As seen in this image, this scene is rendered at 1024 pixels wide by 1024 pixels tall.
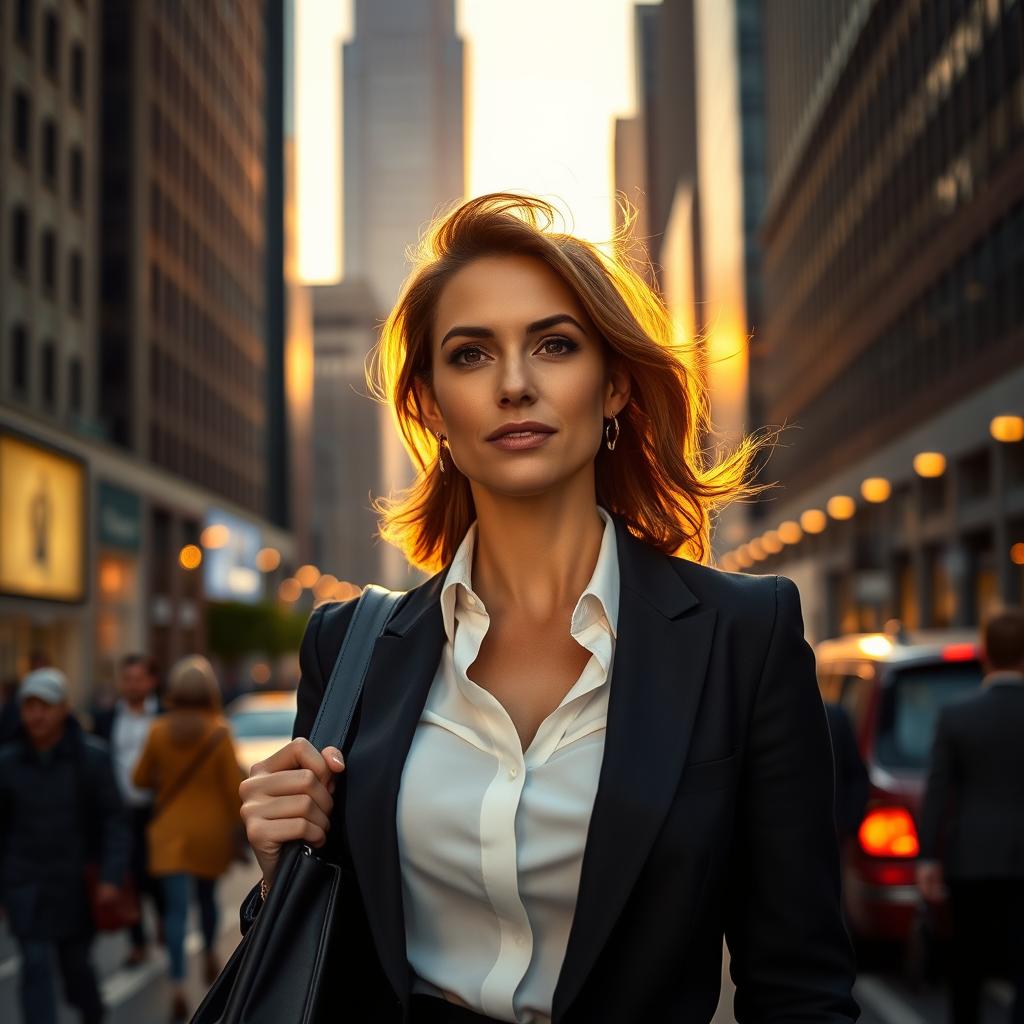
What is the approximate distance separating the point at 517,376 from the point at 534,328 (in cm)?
11

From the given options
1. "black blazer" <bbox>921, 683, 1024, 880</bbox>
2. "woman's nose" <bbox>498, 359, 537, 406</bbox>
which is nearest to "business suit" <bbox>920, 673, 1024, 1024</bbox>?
"black blazer" <bbox>921, 683, 1024, 880</bbox>

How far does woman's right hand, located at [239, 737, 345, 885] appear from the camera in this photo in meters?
2.45

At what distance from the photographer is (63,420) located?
46812 millimetres

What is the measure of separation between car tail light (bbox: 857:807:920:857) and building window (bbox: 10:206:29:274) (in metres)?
38.1

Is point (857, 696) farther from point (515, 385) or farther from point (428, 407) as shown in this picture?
point (515, 385)

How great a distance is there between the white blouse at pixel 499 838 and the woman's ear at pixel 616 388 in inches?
14.4

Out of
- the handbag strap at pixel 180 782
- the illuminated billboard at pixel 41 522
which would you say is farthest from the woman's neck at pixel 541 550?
the illuminated billboard at pixel 41 522

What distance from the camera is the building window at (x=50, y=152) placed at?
45.5m

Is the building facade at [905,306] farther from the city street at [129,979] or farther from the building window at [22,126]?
the building window at [22,126]

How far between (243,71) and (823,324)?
3889cm

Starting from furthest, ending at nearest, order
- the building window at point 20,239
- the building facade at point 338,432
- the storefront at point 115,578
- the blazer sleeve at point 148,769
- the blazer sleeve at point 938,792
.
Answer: the building facade at point 338,432, the storefront at point 115,578, the building window at point 20,239, the blazer sleeve at point 148,769, the blazer sleeve at point 938,792

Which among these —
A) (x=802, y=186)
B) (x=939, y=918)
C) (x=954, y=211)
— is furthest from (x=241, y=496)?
(x=939, y=918)

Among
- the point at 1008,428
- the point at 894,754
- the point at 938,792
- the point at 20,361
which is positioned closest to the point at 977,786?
the point at 938,792

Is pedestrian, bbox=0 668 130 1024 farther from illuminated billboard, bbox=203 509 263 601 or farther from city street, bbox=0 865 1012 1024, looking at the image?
illuminated billboard, bbox=203 509 263 601
